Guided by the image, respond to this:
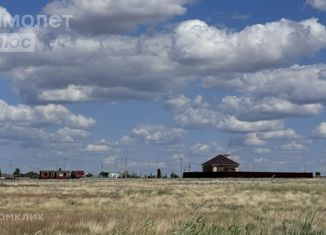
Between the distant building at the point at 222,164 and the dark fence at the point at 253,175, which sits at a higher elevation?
the distant building at the point at 222,164

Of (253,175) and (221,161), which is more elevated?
(221,161)

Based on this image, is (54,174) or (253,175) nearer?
(253,175)

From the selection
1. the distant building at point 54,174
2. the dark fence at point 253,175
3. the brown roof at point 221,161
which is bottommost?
the dark fence at point 253,175

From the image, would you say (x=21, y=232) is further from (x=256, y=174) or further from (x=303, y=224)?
(x=256, y=174)

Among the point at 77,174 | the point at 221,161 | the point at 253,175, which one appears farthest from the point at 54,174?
the point at 253,175

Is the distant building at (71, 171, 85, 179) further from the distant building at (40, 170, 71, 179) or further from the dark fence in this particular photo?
the dark fence

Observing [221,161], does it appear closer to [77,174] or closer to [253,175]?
[253,175]

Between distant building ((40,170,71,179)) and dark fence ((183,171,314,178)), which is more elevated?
distant building ((40,170,71,179))

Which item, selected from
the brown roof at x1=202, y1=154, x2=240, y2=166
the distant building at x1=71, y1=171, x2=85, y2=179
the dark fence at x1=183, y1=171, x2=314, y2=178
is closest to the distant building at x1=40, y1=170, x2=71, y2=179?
the distant building at x1=71, y1=171, x2=85, y2=179

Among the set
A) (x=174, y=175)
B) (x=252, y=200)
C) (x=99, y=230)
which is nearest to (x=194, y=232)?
(x=99, y=230)

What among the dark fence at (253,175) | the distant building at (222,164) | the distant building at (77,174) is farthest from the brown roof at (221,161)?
the distant building at (77,174)

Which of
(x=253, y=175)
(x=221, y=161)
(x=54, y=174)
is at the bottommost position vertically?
(x=253, y=175)

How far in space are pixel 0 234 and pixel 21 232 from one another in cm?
67

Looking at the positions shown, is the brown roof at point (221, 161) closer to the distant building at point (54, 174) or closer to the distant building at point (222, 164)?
the distant building at point (222, 164)
